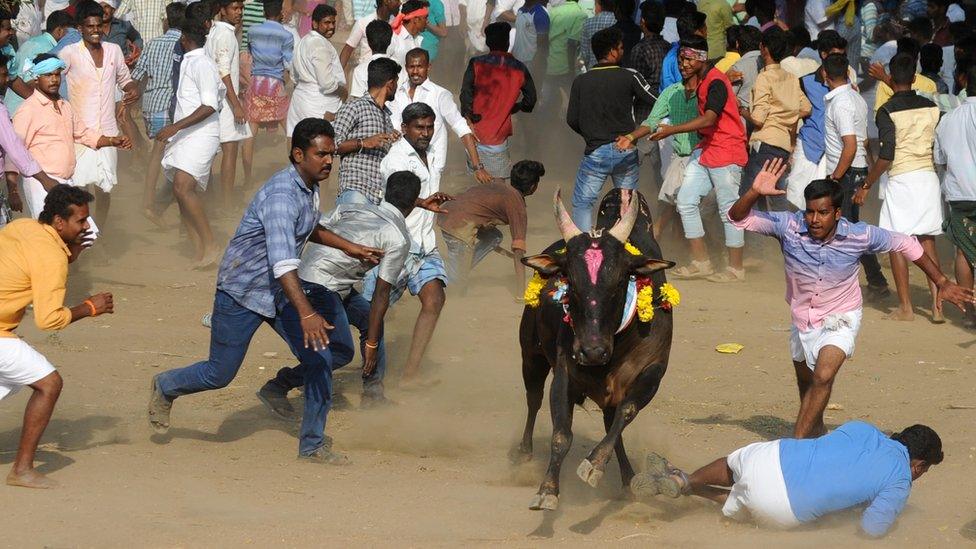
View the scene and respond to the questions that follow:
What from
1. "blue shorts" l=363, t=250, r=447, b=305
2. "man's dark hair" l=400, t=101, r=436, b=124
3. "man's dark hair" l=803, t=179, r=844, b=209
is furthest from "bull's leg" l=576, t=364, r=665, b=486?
"man's dark hair" l=400, t=101, r=436, b=124

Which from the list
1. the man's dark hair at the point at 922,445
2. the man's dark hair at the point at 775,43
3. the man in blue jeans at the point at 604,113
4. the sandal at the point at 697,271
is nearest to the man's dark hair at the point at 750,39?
the man's dark hair at the point at 775,43

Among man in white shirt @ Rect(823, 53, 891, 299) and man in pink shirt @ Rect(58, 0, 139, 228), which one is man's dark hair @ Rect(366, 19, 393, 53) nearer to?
man in pink shirt @ Rect(58, 0, 139, 228)

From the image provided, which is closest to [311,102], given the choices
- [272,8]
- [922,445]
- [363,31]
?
[363,31]

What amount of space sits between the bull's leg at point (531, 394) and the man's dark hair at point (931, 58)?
6041 millimetres

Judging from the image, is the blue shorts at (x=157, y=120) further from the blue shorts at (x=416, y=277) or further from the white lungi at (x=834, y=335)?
the white lungi at (x=834, y=335)

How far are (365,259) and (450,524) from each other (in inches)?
69.4

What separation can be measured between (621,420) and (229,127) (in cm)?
804

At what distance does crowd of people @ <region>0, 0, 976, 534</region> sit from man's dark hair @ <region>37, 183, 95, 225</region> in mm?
12

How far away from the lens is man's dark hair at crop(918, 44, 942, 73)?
1317cm

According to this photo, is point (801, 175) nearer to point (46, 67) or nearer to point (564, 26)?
point (564, 26)

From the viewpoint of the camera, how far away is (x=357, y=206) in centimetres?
938

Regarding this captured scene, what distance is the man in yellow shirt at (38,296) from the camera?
7309 millimetres

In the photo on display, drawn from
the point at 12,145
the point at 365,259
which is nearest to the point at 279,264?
the point at 365,259

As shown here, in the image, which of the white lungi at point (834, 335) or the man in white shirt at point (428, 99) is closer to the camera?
the white lungi at point (834, 335)
